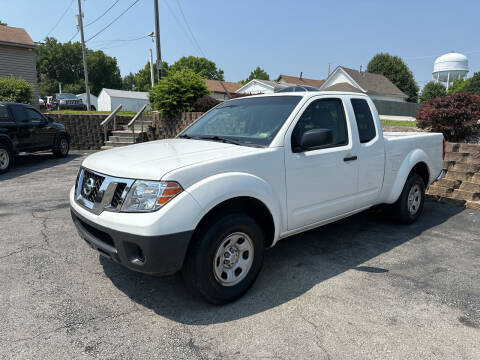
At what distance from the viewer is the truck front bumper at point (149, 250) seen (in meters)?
2.57

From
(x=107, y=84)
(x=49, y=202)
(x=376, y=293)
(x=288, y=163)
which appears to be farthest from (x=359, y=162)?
(x=107, y=84)

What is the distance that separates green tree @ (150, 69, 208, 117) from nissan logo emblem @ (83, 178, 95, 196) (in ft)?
31.8

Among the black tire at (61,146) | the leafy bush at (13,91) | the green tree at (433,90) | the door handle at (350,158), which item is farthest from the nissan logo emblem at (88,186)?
the green tree at (433,90)

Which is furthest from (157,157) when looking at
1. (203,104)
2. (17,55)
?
(17,55)

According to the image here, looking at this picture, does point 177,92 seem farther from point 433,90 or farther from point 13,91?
point 433,90

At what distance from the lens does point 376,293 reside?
330 cm

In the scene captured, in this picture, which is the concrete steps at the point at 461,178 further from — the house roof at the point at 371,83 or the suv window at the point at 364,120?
the house roof at the point at 371,83

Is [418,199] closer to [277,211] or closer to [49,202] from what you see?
[277,211]

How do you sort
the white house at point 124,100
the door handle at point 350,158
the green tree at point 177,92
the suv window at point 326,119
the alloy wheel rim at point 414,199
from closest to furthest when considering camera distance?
the suv window at point 326,119 → the door handle at point 350,158 → the alloy wheel rim at point 414,199 → the green tree at point 177,92 → the white house at point 124,100

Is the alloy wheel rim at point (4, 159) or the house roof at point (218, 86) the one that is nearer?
the alloy wheel rim at point (4, 159)

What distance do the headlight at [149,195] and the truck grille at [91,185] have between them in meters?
0.47

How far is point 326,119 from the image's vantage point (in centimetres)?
394

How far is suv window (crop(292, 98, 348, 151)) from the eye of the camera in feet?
Result: 11.9

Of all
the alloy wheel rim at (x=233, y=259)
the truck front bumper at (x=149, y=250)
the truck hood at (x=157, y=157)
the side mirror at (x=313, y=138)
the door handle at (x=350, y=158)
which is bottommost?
the alloy wheel rim at (x=233, y=259)
